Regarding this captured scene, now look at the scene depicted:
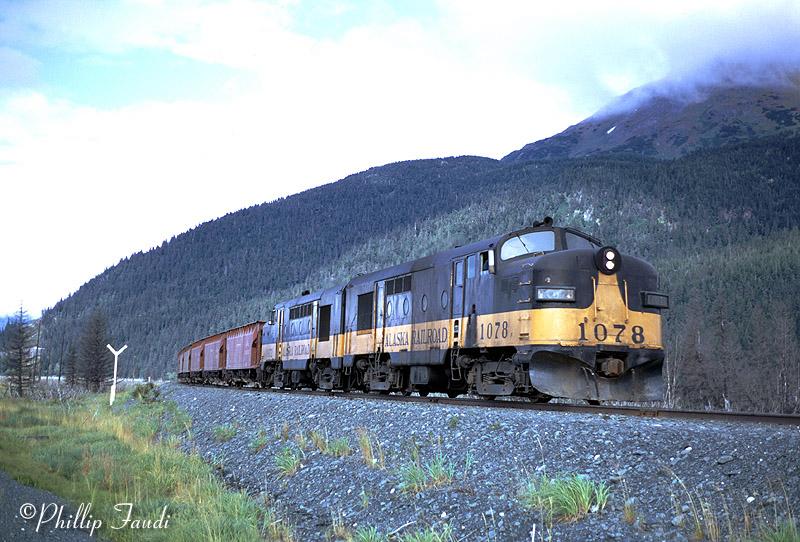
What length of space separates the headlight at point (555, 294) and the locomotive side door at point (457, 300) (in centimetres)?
322

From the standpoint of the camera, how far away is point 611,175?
656ft

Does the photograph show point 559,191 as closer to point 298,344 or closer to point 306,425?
point 298,344

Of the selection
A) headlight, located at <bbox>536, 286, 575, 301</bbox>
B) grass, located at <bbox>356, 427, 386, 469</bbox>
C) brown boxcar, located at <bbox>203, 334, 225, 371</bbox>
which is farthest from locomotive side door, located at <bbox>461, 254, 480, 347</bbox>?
brown boxcar, located at <bbox>203, 334, 225, 371</bbox>

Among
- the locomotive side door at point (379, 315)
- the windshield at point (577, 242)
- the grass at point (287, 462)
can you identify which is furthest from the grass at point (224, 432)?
the windshield at point (577, 242)

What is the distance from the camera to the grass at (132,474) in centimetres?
1104

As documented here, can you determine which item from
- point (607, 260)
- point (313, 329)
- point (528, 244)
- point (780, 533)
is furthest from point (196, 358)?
point (780, 533)

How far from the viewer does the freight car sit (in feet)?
45.3

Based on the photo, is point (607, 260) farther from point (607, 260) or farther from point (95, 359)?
point (95, 359)

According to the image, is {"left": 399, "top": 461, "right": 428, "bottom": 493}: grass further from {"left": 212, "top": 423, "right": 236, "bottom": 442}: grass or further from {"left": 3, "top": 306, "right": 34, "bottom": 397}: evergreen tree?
{"left": 3, "top": 306, "right": 34, "bottom": 397}: evergreen tree

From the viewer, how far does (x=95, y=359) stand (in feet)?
296

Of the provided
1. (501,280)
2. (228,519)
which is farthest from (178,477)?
(501,280)

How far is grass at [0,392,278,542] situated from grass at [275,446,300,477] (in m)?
1.07

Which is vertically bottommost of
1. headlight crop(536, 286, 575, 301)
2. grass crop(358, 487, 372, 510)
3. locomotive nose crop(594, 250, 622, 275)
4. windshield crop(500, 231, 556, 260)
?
grass crop(358, 487, 372, 510)

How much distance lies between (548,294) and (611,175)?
19612cm
